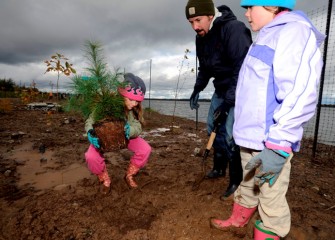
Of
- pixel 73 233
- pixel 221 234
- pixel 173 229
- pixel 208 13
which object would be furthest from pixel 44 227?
pixel 208 13

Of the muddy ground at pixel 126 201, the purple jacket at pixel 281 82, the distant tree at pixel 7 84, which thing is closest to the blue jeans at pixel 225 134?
the muddy ground at pixel 126 201

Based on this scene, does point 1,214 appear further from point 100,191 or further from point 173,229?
point 173,229

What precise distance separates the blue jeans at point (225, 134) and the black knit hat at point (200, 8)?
992mm

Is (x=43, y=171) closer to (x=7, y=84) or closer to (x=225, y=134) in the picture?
(x=225, y=134)

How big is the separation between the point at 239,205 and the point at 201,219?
0.43 metres

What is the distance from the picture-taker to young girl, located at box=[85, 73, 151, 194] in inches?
106

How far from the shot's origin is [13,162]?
4.00 meters

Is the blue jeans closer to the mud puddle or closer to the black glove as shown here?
the black glove

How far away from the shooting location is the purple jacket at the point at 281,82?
4.46ft

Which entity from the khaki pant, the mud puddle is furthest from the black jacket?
the mud puddle

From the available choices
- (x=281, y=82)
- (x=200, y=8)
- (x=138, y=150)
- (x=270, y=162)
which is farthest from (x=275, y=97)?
(x=138, y=150)

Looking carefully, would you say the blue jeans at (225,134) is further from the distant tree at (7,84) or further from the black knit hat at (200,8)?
the distant tree at (7,84)

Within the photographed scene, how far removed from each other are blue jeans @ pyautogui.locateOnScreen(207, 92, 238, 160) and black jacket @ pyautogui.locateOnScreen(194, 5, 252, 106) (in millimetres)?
122

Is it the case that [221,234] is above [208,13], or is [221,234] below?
below
